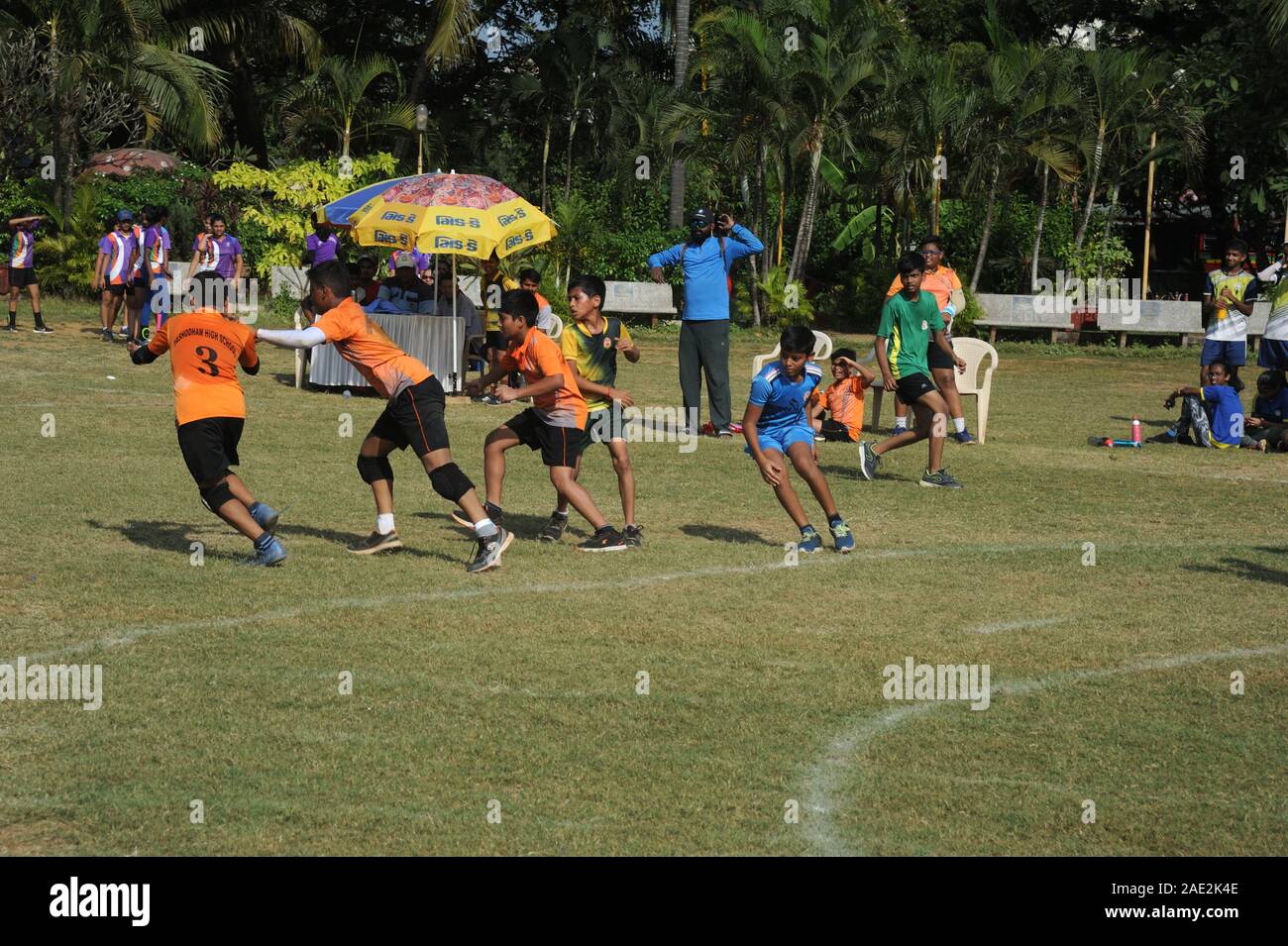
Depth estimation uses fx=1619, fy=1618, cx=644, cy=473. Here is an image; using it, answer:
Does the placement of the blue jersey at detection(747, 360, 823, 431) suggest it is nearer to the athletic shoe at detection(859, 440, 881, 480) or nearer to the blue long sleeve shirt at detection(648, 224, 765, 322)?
the athletic shoe at detection(859, 440, 881, 480)

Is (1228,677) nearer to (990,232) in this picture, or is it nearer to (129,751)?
(129,751)

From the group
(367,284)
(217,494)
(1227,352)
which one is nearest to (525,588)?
(217,494)

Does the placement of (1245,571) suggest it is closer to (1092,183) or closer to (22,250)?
(22,250)

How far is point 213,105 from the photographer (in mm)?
32094

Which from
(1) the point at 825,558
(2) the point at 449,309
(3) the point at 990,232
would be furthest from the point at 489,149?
(1) the point at 825,558

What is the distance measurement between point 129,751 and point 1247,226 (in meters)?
30.6

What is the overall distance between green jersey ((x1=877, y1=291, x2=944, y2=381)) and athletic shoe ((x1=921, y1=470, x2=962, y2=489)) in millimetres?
841

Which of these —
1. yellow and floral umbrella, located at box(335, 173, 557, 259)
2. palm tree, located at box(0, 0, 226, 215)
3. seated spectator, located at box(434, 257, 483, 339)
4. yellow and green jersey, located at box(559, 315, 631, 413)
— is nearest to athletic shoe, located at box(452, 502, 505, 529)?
yellow and green jersey, located at box(559, 315, 631, 413)

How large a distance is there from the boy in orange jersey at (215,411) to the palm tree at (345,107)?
78.0ft

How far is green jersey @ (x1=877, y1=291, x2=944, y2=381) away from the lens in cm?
1337

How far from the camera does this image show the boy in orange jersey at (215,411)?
30.4 ft

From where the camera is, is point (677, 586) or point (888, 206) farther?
point (888, 206)

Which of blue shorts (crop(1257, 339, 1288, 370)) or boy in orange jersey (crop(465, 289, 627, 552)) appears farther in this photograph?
blue shorts (crop(1257, 339, 1288, 370))

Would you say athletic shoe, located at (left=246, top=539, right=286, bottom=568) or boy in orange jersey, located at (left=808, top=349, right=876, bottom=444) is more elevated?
boy in orange jersey, located at (left=808, top=349, right=876, bottom=444)
